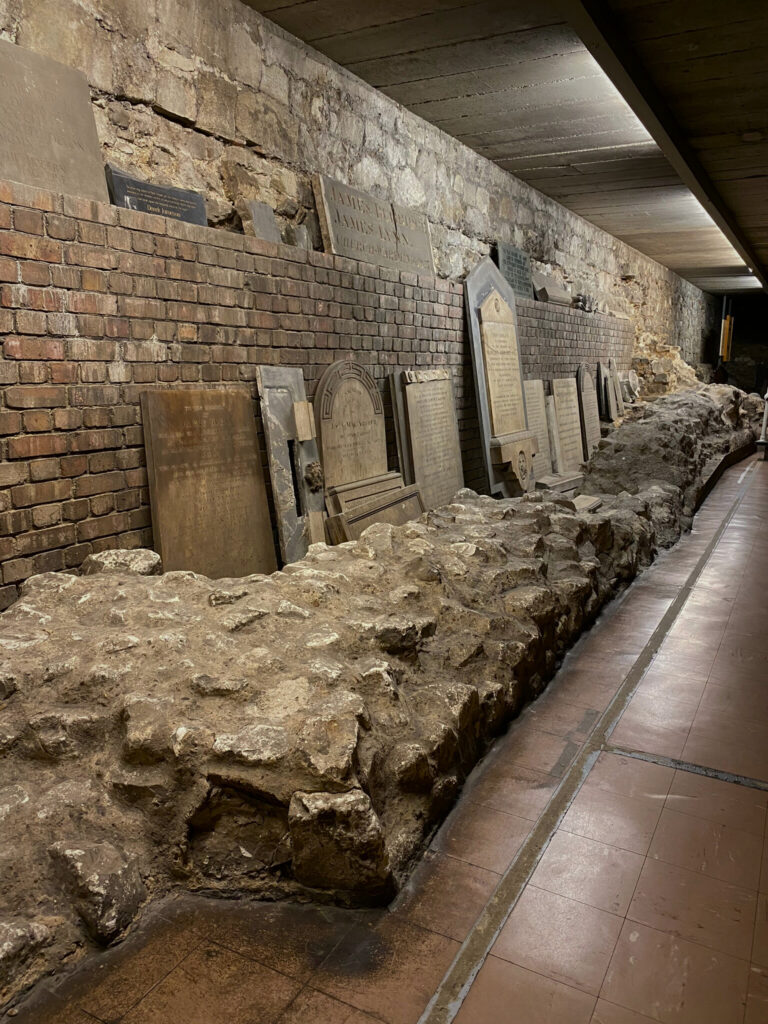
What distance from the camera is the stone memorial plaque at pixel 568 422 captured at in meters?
9.03

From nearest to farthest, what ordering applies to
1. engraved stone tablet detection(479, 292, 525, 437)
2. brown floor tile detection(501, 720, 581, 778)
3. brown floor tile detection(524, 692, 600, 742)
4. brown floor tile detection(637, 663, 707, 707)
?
brown floor tile detection(501, 720, 581, 778)
brown floor tile detection(524, 692, 600, 742)
brown floor tile detection(637, 663, 707, 707)
engraved stone tablet detection(479, 292, 525, 437)

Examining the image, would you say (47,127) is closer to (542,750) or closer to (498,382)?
(542,750)

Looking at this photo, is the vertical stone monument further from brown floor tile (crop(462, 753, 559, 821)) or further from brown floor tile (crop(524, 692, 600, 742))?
brown floor tile (crop(462, 753, 559, 821))

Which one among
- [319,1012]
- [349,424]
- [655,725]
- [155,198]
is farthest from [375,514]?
[319,1012]

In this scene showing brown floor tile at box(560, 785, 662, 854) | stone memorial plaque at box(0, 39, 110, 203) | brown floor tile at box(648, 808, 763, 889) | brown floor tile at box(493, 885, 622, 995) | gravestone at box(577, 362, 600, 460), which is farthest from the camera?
gravestone at box(577, 362, 600, 460)

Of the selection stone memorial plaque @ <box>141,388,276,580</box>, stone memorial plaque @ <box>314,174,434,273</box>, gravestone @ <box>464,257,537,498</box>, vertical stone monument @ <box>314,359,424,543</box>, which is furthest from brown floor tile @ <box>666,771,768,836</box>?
gravestone @ <box>464,257,537,498</box>

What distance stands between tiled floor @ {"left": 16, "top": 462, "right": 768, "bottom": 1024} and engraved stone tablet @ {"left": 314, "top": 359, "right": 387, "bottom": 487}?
274cm

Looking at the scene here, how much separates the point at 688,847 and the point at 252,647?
127cm

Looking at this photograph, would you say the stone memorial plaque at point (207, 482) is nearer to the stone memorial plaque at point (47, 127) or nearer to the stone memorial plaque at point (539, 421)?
the stone memorial plaque at point (47, 127)

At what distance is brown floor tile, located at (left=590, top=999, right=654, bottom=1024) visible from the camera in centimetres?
141

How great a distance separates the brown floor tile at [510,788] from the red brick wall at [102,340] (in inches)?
82.2

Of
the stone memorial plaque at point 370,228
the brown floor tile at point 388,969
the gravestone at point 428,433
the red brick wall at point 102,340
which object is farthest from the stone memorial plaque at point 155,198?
the brown floor tile at point 388,969

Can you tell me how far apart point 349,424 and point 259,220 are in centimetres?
140

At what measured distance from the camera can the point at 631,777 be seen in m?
2.24
